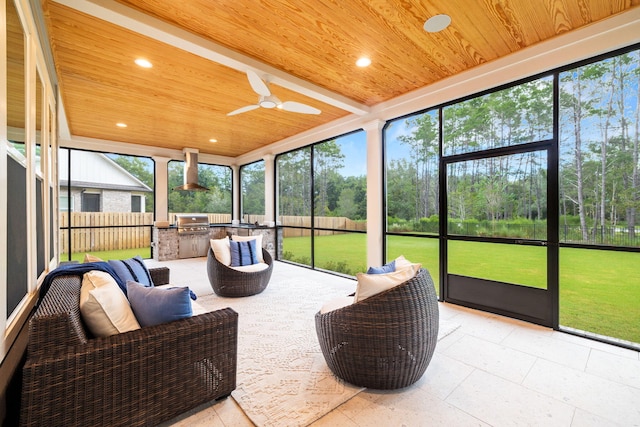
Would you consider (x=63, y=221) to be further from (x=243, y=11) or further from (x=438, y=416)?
(x=438, y=416)

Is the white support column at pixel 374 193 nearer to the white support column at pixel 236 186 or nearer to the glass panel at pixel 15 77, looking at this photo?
the glass panel at pixel 15 77

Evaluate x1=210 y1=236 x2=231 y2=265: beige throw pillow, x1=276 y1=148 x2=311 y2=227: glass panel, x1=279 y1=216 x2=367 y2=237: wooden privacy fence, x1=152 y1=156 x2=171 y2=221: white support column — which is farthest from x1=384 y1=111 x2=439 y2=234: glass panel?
x1=152 y1=156 x2=171 y2=221: white support column

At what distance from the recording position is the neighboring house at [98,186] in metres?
6.30

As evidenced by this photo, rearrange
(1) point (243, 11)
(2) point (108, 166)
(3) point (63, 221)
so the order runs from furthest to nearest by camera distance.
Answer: (2) point (108, 166), (3) point (63, 221), (1) point (243, 11)

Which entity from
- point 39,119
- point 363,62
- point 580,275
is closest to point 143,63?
point 39,119

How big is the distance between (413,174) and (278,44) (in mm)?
2767

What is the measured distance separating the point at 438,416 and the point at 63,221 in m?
8.01

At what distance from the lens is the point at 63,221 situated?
20.5 feet

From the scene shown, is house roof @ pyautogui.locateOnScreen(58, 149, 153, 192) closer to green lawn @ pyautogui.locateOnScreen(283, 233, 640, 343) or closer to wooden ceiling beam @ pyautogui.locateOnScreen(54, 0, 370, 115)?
wooden ceiling beam @ pyautogui.locateOnScreen(54, 0, 370, 115)

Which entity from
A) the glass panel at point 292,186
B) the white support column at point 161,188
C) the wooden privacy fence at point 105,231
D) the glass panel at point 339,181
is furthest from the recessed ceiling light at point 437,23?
the wooden privacy fence at point 105,231

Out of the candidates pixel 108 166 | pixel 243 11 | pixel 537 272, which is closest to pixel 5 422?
pixel 243 11

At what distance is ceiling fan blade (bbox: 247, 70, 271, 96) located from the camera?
109 inches

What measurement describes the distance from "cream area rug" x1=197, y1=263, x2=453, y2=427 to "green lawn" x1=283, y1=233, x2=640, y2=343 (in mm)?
1072

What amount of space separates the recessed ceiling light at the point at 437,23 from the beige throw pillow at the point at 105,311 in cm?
317
